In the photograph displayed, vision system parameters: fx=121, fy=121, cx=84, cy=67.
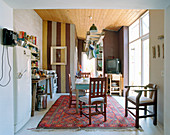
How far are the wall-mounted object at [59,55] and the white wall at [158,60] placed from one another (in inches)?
141

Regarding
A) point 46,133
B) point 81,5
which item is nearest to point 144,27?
point 81,5

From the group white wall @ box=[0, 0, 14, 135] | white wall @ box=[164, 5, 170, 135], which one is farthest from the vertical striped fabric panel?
white wall @ box=[164, 5, 170, 135]

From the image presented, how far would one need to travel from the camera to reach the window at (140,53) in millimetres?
3619

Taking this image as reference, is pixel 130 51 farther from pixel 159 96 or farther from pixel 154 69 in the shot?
pixel 159 96

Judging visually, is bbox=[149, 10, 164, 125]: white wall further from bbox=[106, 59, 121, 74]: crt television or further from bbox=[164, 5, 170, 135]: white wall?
bbox=[106, 59, 121, 74]: crt television

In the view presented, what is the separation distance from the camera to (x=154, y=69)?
2.83 m

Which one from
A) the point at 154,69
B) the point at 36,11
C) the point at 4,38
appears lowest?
the point at 154,69

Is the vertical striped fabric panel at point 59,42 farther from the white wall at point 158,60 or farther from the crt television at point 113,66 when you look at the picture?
the white wall at point 158,60

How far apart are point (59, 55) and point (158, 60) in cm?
395

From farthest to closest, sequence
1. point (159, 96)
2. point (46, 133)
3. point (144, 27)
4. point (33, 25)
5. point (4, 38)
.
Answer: point (33, 25)
point (144, 27)
point (159, 96)
point (46, 133)
point (4, 38)

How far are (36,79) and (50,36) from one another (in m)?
2.79

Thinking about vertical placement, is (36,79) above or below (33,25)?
below

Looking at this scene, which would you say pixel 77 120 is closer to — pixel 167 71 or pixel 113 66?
pixel 167 71

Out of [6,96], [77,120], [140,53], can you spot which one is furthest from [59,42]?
[6,96]
